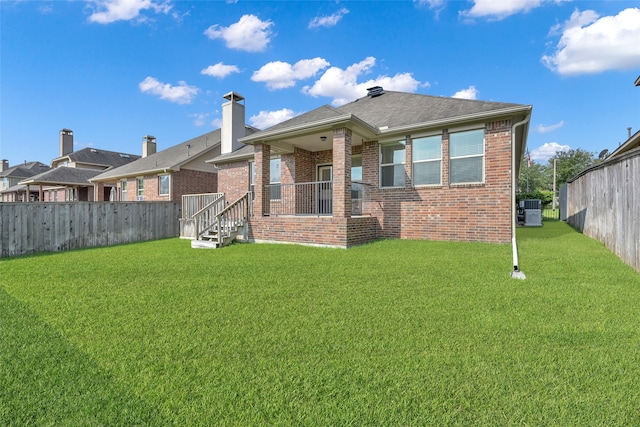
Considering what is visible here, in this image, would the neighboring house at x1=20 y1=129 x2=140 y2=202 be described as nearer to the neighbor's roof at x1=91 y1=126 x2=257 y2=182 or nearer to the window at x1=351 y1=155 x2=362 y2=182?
the neighbor's roof at x1=91 y1=126 x2=257 y2=182

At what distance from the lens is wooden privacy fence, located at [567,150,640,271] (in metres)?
5.38

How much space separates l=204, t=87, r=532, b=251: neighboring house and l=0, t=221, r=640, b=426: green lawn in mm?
3548

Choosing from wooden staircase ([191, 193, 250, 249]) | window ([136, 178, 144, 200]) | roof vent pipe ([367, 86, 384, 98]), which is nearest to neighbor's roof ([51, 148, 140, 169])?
window ([136, 178, 144, 200])

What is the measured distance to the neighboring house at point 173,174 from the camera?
17.2 meters

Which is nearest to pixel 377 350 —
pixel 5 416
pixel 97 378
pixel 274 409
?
pixel 274 409

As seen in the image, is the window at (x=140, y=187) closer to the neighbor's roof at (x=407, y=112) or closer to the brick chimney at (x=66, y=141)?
the neighbor's roof at (x=407, y=112)

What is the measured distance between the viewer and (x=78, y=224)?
10195 mm

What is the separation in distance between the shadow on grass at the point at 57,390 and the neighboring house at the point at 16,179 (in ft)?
119

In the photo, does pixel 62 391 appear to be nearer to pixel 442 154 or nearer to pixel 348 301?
pixel 348 301

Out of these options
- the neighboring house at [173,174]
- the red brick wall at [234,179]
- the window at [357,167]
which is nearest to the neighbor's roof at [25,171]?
the neighboring house at [173,174]

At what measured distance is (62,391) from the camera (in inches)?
79.4

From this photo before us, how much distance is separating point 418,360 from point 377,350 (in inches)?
13.3

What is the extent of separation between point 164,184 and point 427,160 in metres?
14.9

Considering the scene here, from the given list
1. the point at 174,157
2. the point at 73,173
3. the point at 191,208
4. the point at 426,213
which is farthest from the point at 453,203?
the point at 73,173
